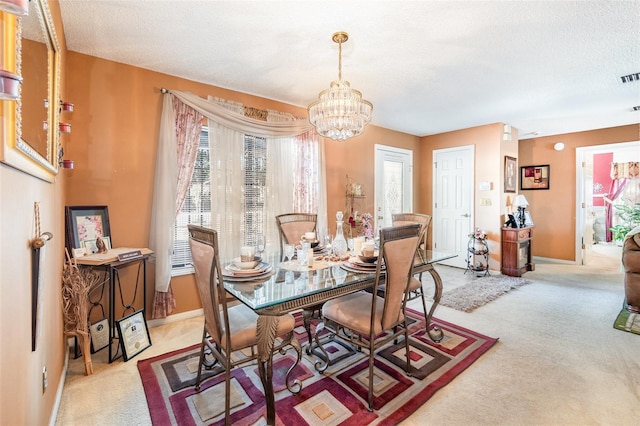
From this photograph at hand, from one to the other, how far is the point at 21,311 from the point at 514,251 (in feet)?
18.4

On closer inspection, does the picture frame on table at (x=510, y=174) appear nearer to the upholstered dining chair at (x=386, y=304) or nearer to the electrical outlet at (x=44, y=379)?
the upholstered dining chair at (x=386, y=304)

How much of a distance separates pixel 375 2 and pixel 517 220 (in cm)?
457

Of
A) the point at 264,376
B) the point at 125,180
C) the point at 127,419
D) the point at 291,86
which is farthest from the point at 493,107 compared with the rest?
the point at 127,419

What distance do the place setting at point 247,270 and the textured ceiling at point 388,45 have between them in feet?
5.69

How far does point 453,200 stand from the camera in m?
5.45

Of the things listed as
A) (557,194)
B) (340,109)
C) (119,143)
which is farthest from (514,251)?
(119,143)

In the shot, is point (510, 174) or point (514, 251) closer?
point (514, 251)

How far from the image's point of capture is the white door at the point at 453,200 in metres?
5.21

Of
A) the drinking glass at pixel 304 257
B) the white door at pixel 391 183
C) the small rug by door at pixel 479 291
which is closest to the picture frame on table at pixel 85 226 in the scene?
the drinking glass at pixel 304 257

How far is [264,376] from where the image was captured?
1598mm

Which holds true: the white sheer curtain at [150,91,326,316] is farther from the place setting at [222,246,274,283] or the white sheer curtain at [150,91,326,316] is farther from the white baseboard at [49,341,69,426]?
the place setting at [222,246,274,283]

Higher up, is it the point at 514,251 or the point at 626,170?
the point at 626,170

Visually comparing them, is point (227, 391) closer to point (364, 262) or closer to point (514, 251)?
point (364, 262)

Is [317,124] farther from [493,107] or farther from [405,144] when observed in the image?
[405,144]
